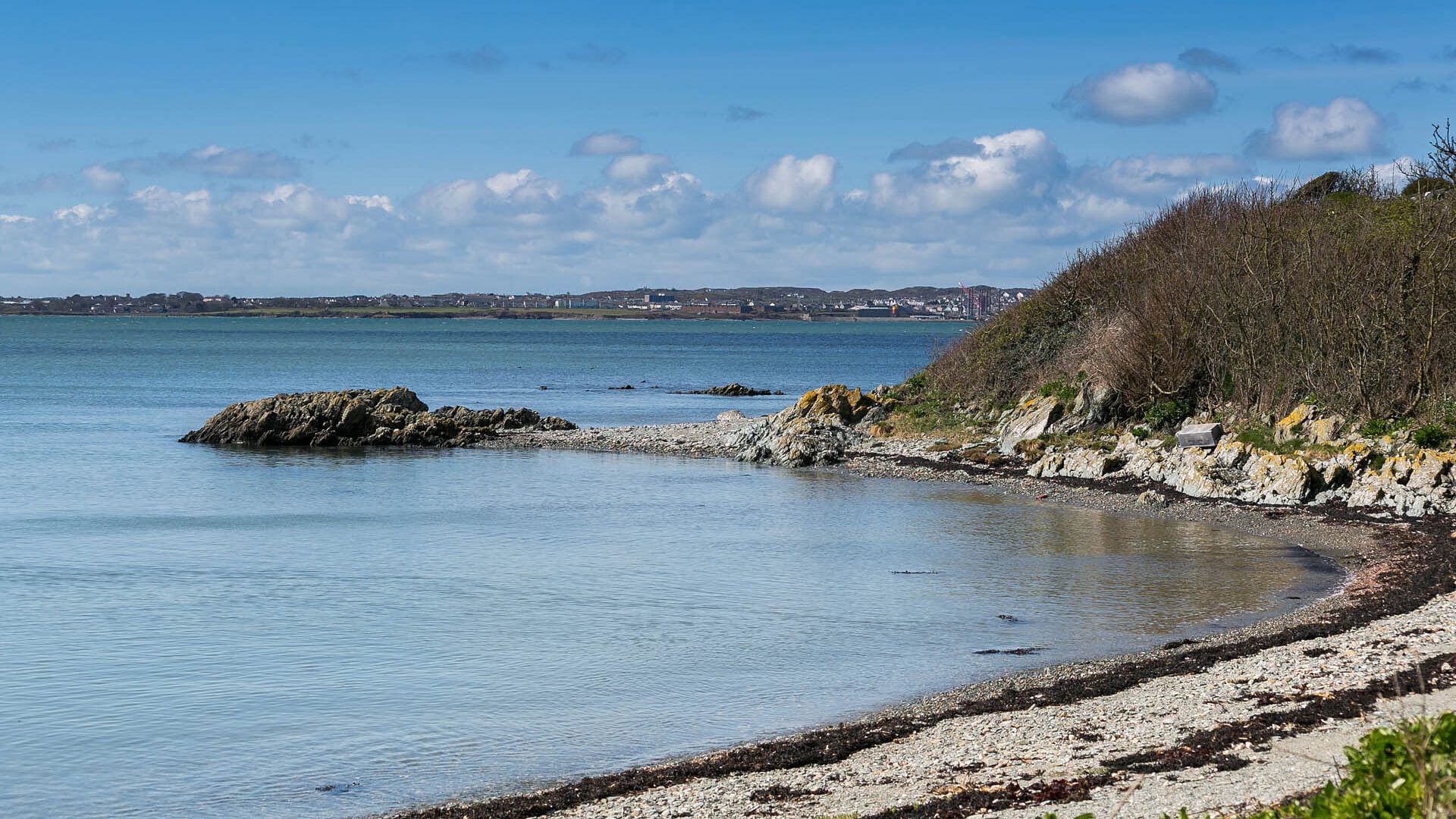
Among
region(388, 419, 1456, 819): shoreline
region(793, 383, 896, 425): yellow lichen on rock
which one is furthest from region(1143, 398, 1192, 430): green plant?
region(388, 419, 1456, 819): shoreline

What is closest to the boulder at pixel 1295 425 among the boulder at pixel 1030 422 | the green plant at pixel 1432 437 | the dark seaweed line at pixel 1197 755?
the green plant at pixel 1432 437

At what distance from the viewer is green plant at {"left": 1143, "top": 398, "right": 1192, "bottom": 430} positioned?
3603cm

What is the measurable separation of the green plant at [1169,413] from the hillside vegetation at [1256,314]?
5cm

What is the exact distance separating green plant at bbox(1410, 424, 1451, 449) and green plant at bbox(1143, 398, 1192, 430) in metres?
8.26

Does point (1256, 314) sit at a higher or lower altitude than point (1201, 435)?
higher

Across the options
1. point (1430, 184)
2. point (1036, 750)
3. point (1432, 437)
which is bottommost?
point (1036, 750)

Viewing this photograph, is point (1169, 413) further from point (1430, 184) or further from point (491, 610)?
point (491, 610)

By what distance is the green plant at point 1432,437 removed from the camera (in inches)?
1092

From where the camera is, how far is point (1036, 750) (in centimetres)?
1179

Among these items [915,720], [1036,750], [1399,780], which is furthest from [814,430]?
[1399,780]

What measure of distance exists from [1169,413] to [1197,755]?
26.6m

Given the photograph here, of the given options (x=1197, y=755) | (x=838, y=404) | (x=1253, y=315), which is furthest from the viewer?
(x=838, y=404)

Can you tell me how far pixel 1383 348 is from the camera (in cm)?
2989

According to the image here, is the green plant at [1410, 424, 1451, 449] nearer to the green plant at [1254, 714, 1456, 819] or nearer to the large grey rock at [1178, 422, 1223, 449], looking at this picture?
the large grey rock at [1178, 422, 1223, 449]
